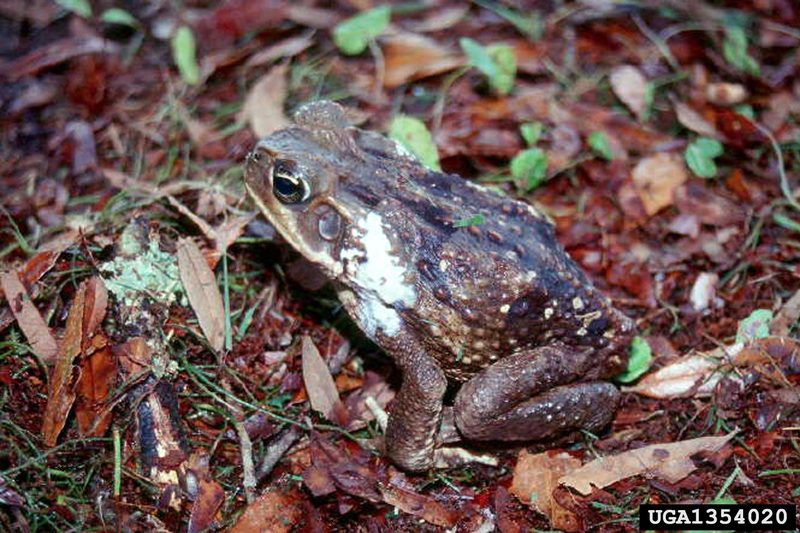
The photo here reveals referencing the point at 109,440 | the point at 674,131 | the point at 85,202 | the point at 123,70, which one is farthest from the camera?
the point at 123,70

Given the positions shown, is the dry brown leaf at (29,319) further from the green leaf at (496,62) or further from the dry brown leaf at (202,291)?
the green leaf at (496,62)

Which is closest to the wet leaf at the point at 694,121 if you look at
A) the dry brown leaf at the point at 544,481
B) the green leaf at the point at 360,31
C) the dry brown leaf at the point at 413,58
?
the dry brown leaf at the point at 413,58

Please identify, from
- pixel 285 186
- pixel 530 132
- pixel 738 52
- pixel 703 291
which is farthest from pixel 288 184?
pixel 738 52

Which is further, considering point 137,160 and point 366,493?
point 137,160

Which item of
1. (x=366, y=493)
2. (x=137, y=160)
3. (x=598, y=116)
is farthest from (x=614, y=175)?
(x=137, y=160)

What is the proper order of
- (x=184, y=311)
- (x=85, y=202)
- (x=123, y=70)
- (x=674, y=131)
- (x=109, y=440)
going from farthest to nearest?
(x=123, y=70)
(x=674, y=131)
(x=85, y=202)
(x=184, y=311)
(x=109, y=440)

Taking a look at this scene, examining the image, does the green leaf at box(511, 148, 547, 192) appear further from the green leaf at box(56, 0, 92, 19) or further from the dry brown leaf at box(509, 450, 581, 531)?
the green leaf at box(56, 0, 92, 19)

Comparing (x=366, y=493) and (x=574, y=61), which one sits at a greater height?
(x=574, y=61)

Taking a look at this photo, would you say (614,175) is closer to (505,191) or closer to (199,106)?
(505,191)
